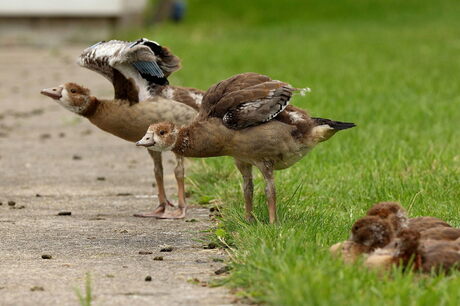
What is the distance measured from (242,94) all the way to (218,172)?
7.56ft

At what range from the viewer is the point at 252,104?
7227 millimetres

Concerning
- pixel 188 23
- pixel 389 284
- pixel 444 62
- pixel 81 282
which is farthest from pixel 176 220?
pixel 188 23

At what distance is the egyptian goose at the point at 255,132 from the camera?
7195mm

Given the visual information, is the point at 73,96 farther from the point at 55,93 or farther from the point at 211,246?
the point at 211,246

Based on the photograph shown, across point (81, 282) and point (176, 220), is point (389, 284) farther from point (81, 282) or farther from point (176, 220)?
point (176, 220)

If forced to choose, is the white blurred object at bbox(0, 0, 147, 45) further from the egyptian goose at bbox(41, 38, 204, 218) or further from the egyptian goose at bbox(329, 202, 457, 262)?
the egyptian goose at bbox(329, 202, 457, 262)

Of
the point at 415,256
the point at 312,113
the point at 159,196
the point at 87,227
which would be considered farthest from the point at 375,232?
the point at 312,113

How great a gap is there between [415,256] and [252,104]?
206 centimetres

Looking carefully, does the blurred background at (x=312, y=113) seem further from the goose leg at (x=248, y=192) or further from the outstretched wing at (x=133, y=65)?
the outstretched wing at (x=133, y=65)

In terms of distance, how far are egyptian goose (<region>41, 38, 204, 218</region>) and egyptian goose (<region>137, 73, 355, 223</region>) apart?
1150 millimetres

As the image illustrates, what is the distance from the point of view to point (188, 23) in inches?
1499

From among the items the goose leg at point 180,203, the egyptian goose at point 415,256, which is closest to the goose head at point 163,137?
the goose leg at point 180,203

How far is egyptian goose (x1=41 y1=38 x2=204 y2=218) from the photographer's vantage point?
27.9 ft

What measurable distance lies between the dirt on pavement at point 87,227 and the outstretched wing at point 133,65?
0.98 meters
